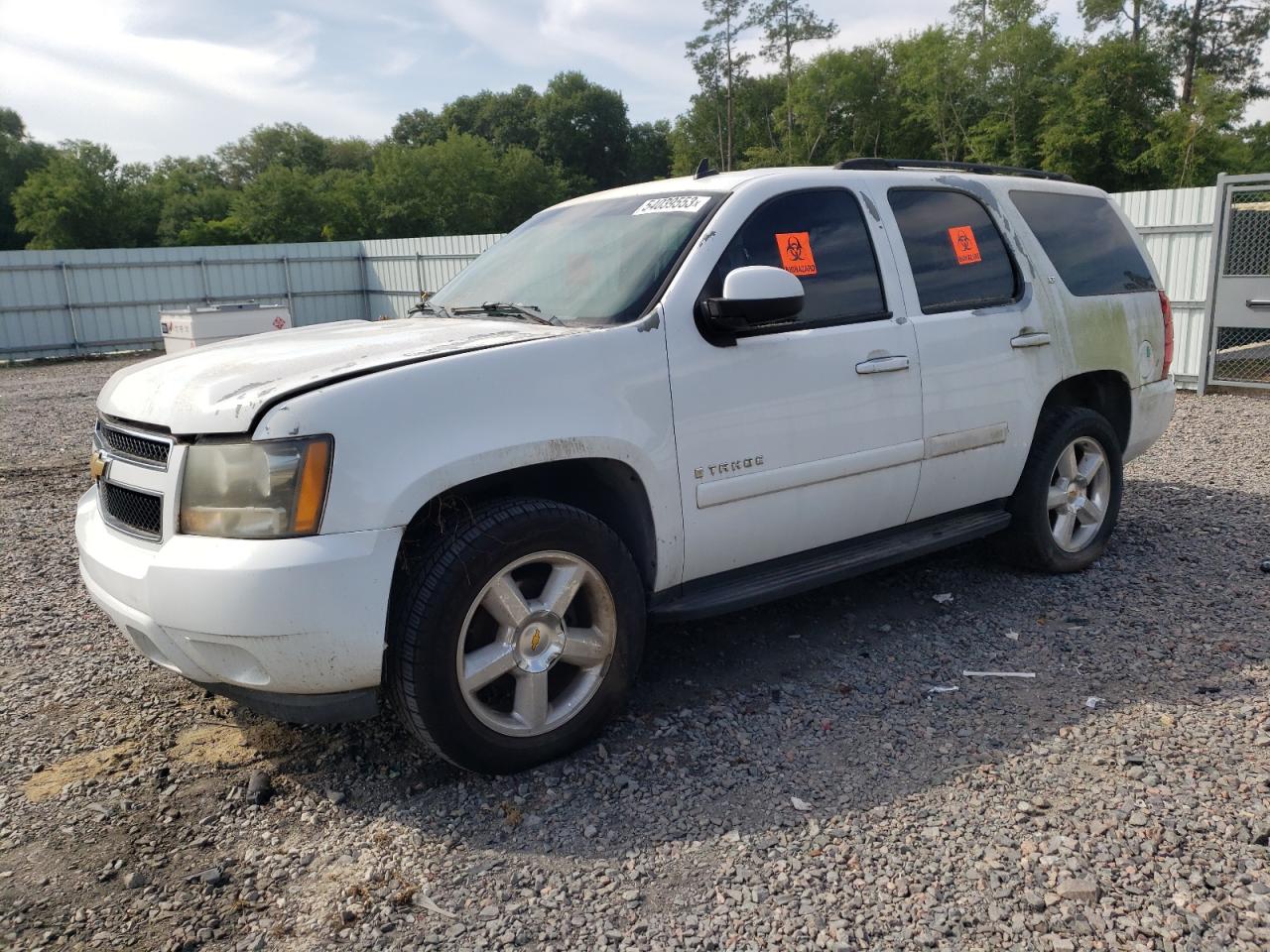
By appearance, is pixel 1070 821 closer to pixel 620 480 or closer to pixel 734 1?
pixel 620 480

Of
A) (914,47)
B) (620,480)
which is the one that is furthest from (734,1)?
(620,480)

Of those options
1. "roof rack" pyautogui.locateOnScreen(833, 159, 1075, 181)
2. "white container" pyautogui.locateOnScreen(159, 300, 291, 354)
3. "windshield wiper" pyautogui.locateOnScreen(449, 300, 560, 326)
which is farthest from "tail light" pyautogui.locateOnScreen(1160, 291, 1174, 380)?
"white container" pyautogui.locateOnScreen(159, 300, 291, 354)

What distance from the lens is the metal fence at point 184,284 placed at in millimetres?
21641

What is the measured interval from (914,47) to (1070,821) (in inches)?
2384

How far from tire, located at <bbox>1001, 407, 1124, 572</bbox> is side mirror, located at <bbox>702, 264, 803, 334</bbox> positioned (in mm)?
1982

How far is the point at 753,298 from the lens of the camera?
3.36 m

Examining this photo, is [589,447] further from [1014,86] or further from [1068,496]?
[1014,86]

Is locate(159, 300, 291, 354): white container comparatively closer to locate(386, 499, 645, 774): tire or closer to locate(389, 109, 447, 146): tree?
locate(386, 499, 645, 774): tire

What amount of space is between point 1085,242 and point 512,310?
316 cm

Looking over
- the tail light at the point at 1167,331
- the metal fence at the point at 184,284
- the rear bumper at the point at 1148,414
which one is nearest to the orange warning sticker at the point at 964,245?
the rear bumper at the point at 1148,414

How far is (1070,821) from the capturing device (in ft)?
9.37

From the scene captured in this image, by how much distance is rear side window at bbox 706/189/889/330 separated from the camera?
378cm

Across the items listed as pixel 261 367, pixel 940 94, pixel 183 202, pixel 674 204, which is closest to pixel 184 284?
pixel 674 204

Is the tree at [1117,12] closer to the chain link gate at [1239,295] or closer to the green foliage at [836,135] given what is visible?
the green foliage at [836,135]
